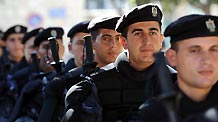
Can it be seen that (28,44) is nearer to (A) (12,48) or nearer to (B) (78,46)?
(A) (12,48)

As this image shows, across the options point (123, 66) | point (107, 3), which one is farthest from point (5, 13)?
point (123, 66)

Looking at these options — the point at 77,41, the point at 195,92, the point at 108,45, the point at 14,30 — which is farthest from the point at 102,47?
the point at 14,30

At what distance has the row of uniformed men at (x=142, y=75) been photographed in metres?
3.68

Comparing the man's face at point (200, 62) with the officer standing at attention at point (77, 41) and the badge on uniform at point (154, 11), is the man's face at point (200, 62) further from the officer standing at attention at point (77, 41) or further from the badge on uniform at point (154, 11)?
the officer standing at attention at point (77, 41)

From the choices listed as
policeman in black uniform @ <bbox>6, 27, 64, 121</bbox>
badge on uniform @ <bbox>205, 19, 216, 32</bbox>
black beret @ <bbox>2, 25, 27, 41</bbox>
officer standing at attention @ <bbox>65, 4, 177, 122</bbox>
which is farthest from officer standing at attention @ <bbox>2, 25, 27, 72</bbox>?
badge on uniform @ <bbox>205, 19, 216, 32</bbox>

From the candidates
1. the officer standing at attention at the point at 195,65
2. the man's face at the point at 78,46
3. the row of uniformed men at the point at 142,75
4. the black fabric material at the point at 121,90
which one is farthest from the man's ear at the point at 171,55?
the man's face at the point at 78,46

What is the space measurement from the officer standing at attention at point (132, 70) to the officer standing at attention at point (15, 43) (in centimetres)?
541

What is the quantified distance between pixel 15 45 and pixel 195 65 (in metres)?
6.85

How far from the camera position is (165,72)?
3320 mm

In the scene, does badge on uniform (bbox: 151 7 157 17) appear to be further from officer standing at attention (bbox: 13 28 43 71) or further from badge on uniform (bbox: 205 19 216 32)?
officer standing at attention (bbox: 13 28 43 71)

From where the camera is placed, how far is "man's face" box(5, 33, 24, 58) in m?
10.3

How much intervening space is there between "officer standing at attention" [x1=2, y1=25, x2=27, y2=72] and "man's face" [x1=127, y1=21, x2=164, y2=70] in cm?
552

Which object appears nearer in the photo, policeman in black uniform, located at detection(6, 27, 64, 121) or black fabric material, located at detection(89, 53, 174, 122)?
black fabric material, located at detection(89, 53, 174, 122)

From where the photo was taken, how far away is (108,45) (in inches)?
231
